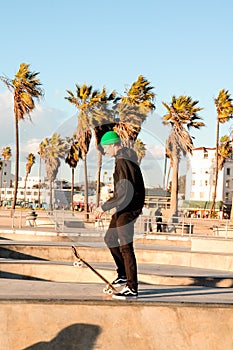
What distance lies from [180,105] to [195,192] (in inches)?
2806

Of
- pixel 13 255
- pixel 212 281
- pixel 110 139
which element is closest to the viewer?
pixel 110 139

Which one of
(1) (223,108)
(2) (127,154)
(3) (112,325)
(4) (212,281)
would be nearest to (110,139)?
(2) (127,154)

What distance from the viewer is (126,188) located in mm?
6992

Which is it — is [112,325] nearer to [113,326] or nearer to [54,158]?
[113,326]

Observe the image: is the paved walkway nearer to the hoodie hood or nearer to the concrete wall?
the concrete wall

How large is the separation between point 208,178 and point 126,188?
351ft

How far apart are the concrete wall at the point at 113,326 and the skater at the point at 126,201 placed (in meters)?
0.47

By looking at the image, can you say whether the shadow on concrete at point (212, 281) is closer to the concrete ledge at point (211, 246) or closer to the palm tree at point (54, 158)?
the palm tree at point (54, 158)

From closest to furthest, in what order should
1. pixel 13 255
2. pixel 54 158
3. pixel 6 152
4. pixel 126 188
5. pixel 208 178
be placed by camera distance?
pixel 126 188, pixel 13 255, pixel 54 158, pixel 208 178, pixel 6 152

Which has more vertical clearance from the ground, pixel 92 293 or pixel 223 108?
pixel 223 108

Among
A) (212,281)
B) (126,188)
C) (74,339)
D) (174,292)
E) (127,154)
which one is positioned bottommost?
(74,339)

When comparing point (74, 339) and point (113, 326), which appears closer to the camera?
point (74, 339)

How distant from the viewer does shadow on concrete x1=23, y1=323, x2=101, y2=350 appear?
6.40 metres

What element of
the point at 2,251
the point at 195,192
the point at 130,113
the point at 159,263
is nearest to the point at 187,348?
the point at 130,113
